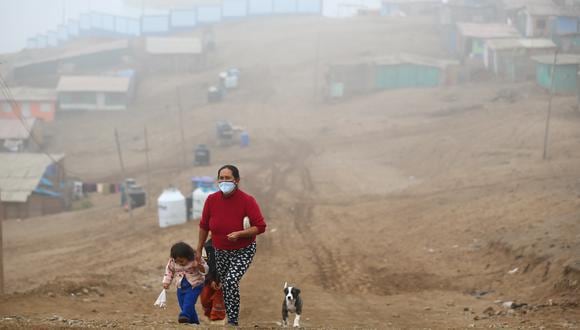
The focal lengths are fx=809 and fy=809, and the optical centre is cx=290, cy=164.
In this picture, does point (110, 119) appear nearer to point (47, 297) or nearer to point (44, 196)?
point (44, 196)

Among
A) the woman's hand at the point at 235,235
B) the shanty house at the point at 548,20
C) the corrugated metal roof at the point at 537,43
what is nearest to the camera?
the woman's hand at the point at 235,235

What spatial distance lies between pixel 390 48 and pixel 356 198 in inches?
1420

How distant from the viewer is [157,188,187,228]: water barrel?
2391 cm

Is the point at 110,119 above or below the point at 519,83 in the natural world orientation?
below

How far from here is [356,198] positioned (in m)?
27.9

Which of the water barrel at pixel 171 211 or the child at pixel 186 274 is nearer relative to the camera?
the child at pixel 186 274

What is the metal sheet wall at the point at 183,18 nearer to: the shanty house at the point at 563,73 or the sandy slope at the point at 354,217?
the sandy slope at the point at 354,217

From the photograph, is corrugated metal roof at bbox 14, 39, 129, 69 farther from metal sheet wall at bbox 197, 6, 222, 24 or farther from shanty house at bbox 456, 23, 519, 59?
shanty house at bbox 456, 23, 519, 59

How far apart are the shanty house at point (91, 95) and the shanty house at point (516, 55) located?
25634 millimetres

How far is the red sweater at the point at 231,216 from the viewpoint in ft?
28.8

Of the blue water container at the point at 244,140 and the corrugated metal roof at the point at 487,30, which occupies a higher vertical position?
the corrugated metal roof at the point at 487,30

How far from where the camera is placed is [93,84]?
58031mm

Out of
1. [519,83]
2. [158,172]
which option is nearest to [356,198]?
[158,172]

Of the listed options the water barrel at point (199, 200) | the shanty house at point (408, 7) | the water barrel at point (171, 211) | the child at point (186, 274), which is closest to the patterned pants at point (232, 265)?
the child at point (186, 274)
